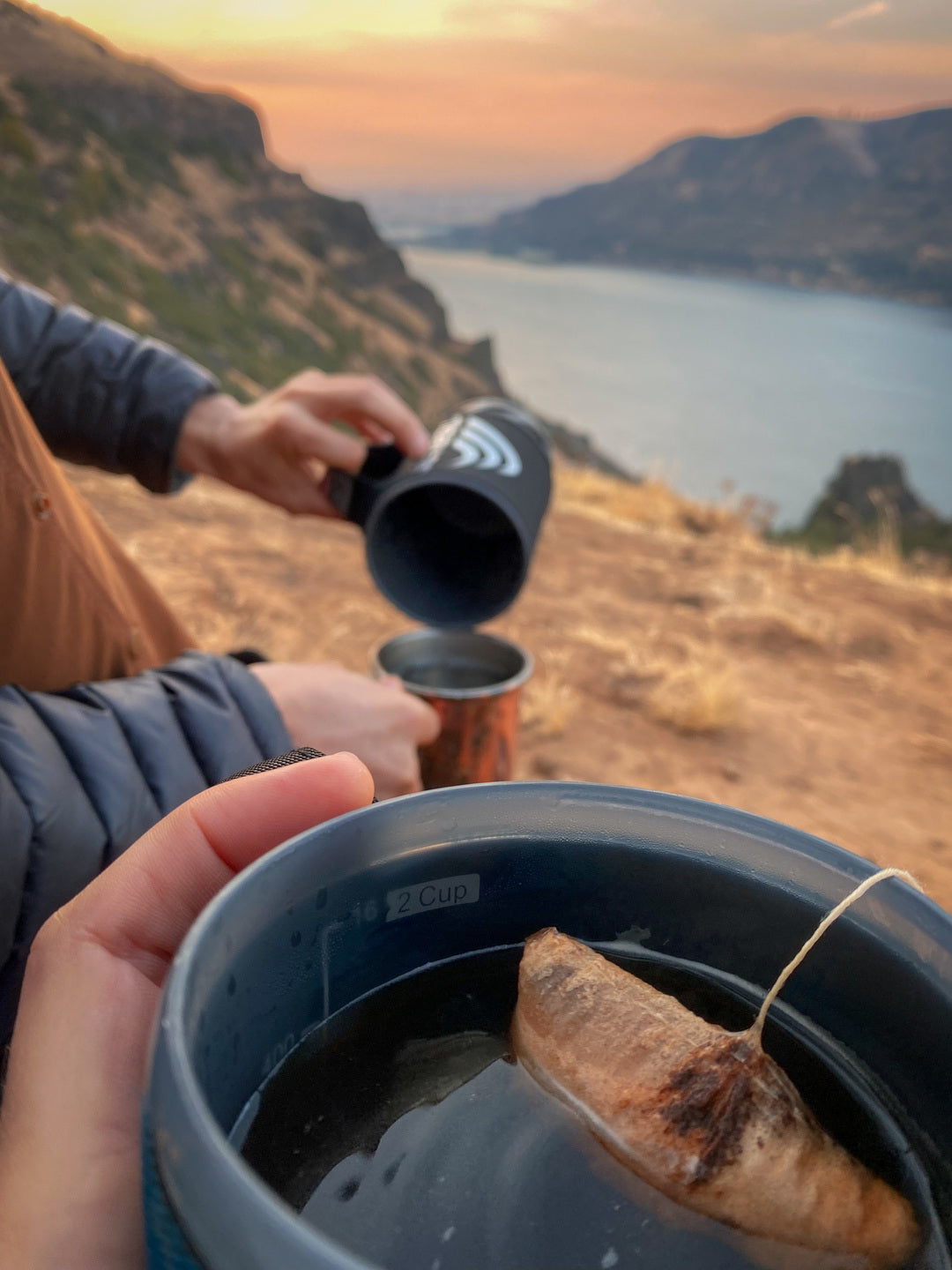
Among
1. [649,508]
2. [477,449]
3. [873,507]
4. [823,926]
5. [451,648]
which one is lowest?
[873,507]

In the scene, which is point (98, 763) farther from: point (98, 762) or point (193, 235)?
point (193, 235)

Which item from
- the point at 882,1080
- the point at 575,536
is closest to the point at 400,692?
the point at 882,1080

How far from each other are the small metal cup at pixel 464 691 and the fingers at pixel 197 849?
45.2 inches

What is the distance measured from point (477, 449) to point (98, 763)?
0.96 metres

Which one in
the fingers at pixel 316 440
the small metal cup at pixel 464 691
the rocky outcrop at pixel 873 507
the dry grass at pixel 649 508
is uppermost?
the fingers at pixel 316 440

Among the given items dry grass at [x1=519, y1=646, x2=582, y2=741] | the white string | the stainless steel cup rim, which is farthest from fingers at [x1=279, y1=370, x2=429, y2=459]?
the white string

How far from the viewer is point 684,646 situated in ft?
14.1

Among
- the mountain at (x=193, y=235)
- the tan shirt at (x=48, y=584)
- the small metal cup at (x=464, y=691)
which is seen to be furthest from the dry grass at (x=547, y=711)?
the mountain at (x=193, y=235)

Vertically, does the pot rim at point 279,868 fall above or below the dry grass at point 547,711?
above

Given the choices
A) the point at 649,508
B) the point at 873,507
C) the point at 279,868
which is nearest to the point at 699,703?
the point at 279,868

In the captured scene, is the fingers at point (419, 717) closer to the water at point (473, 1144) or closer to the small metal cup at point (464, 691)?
the small metal cup at point (464, 691)

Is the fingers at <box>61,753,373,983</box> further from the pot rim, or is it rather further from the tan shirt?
the tan shirt

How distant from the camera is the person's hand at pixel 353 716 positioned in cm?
157

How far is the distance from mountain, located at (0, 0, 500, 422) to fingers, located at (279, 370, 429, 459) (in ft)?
33.9
